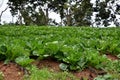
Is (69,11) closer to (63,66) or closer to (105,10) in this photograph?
(105,10)

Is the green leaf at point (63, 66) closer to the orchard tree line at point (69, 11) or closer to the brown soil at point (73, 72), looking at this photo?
the brown soil at point (73, 72)

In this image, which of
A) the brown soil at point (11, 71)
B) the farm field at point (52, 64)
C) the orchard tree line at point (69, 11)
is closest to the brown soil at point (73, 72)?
the farm field at point (52, 64)

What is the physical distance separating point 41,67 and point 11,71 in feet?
1.71

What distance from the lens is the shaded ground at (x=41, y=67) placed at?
4764mm

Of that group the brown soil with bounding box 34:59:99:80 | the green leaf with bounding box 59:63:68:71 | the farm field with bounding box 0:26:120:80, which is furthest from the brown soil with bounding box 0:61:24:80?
the green leaf with bounding box 59:63:68:71

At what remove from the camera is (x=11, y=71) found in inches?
193

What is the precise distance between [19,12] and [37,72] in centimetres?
5144

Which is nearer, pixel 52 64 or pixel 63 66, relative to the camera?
pixel 63 66

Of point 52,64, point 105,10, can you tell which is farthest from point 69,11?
point 52,64

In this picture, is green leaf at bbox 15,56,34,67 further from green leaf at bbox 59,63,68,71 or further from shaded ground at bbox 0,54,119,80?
green leaf at bbox 59,63,68,71

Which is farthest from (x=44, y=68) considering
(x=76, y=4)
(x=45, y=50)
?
(x=76, y=4)

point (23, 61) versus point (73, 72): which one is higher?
point (23, 61)

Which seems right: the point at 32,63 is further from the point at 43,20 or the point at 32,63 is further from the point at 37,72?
the point at 43,20

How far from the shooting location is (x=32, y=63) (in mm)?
5172
